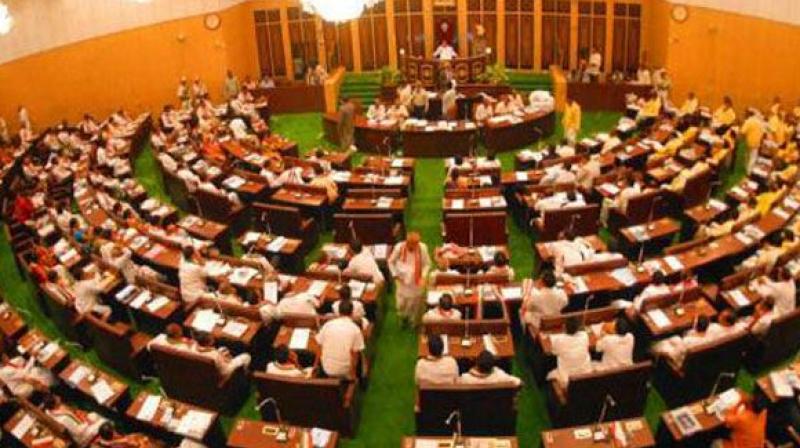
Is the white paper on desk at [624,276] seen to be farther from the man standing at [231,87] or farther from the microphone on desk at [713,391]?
the man standing at [231,87]

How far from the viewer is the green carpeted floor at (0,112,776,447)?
29.0 feet

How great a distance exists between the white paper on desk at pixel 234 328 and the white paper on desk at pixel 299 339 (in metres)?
0.71

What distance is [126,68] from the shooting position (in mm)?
21312

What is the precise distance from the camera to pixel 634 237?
1142 cm

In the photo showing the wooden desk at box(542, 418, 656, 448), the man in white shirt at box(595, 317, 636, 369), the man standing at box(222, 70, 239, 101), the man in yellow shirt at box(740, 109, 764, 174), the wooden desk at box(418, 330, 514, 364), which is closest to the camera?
the wooden desk at box(542, 418, 656, 448)

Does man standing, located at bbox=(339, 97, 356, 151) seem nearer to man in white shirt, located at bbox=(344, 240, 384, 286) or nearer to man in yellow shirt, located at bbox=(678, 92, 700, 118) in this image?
man in white shirt, located at bbox=(344, 240, 384, 286)

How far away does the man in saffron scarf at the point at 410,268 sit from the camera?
394 inches

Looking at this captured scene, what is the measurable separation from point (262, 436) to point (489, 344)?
296cm

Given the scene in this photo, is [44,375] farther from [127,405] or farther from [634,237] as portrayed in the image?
[634,237]

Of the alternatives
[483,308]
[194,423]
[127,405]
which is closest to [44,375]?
[127,405]

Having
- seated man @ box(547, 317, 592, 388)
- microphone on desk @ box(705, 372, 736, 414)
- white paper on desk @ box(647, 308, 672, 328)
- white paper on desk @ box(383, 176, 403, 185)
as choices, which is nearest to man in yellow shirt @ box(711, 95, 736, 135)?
white paper on desk @ box(383, 176, 403, 185)

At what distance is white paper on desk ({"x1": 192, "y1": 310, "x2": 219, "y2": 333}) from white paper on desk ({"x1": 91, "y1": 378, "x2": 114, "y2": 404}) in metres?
1.27

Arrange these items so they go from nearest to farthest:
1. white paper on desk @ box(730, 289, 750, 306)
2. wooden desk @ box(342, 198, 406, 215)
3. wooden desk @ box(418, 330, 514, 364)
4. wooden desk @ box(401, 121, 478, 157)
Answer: wooden desk @ box(418, 330, 514, 364) → white paper on desk @ box(730, 289, 750, 306) → wooden desk @ box(342, 198, 406, 215) → wooden desk @ box(401, 121, 478, 157)

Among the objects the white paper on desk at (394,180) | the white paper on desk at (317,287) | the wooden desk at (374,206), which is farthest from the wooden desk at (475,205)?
the white paper on desk at (317,287)
